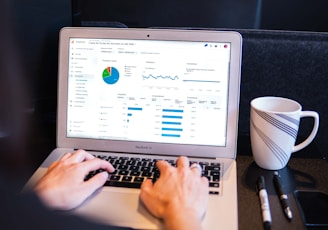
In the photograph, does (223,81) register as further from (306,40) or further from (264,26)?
(264,26)

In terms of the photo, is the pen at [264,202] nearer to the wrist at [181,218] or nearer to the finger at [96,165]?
the wrist at [181,218]

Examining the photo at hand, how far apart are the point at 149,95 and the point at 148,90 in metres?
0.01

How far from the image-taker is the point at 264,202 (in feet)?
2.24

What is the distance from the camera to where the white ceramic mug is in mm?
753

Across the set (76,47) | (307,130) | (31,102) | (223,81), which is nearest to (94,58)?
(76,47)

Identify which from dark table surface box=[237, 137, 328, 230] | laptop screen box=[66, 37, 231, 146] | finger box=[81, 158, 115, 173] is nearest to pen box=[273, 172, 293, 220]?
dark table surface box=[237, 137, 328, 230]

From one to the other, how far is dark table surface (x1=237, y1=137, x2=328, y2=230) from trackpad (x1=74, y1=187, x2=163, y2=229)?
0.15 metres

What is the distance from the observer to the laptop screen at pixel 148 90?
0.81 meters

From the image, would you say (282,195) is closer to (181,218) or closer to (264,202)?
(264,202)

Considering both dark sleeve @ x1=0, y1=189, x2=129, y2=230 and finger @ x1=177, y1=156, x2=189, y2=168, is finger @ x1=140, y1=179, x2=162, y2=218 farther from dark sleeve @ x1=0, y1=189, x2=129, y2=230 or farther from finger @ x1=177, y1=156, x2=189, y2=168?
dark sleeve @ x1=0, y1=189, x2=129, y2=230

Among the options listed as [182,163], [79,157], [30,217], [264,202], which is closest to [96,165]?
[79,157]

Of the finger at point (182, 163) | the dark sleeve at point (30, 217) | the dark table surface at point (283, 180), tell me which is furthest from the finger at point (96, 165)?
the dark sleeve at point (30, 217)

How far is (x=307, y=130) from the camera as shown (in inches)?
37.2

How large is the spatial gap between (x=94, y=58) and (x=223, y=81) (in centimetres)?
26
